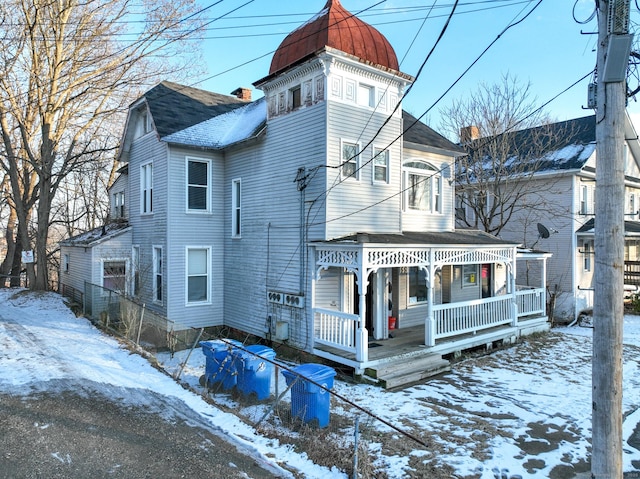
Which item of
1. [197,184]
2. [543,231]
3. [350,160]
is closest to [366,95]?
[350,160]

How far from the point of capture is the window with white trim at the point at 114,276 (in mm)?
15383

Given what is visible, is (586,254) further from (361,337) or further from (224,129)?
(224,129)

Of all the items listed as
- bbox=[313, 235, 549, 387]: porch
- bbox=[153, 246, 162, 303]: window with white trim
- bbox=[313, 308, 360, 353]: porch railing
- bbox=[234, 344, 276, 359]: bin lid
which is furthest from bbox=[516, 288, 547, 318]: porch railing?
bbox=[153, 246, 162, 303]: window with white trim

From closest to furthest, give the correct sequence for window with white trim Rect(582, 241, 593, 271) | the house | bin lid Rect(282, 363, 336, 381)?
bin lid Rect(282, 363, 336, 381), the house, window with white trim Rect(582, 241, 593, 271)

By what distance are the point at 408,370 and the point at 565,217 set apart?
45.1ft

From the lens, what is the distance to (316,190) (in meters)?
11.3

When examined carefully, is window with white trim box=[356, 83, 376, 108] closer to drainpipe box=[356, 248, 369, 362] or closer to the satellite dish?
drainpipe box=[356, 248, 369, 362]

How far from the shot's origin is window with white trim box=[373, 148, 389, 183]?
1226cm

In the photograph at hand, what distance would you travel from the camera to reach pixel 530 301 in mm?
15453

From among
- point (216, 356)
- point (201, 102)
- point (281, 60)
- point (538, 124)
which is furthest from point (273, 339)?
point (538, 124)

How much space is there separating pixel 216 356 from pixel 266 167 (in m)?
6.29

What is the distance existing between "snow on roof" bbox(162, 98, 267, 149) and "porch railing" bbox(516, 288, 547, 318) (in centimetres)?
1085

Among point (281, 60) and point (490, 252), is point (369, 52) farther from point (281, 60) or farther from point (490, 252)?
point (490, 252)

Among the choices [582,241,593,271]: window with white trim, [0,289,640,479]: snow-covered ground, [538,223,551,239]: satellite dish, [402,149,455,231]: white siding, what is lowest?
[0,289,640,479]: snow-covered ground
